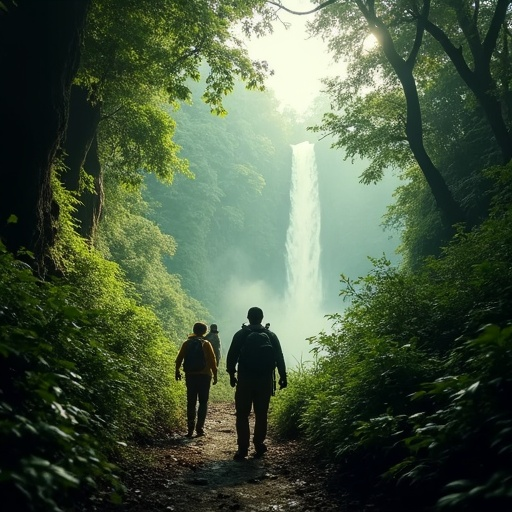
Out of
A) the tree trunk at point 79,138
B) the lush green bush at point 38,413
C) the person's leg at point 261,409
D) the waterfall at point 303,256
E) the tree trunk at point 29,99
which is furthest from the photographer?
the waterfall at point 303,256

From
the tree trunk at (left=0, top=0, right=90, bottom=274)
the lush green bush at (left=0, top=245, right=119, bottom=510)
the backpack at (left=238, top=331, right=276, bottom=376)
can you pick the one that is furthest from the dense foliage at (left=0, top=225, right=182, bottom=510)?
the backpack at (left=238, top=331, right=276, bottom=376)

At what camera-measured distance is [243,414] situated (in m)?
6.25

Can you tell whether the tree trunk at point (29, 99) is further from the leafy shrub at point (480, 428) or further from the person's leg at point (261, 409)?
the leafy shrub at point (480, 428)

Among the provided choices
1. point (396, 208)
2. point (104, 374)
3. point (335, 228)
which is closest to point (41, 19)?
point (104, 374)

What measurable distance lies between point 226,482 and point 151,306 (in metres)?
7.99

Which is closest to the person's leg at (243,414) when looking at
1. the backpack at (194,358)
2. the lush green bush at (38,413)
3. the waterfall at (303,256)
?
the backpack at (194,358)

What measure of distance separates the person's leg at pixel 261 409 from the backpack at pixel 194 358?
67.3 inches

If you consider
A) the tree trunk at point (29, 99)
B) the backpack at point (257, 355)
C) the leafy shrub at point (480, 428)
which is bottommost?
the leafy shrub at point (480, 428)

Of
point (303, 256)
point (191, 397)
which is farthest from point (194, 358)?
point (303, 256)

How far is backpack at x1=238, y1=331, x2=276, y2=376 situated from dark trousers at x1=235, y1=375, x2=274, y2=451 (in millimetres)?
135

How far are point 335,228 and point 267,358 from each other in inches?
2826

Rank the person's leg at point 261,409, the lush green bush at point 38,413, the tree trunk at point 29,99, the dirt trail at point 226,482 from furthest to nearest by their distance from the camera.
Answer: the person's leg at point 261,409, the tree trunk at point 29,99, the dirt trail at point 226,482, the lush green bush at point 38,413

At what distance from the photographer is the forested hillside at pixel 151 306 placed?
2852 mm

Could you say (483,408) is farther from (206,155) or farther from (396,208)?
(206,155)
